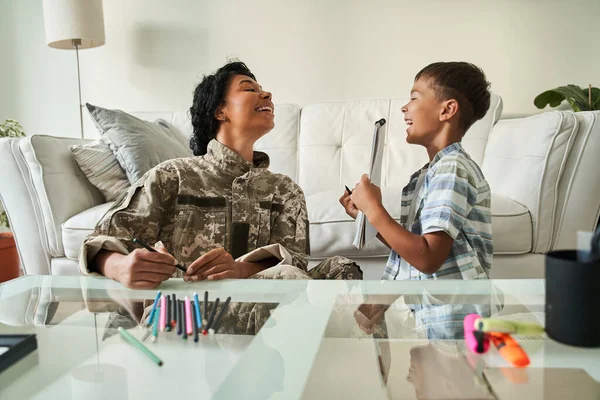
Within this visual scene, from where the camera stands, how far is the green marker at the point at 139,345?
629 millimetres

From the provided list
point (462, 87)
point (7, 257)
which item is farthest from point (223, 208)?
point (7, 257)

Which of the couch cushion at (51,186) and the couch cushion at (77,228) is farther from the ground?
the couch cushion at (51,186)

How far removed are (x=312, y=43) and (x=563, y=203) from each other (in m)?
1.63

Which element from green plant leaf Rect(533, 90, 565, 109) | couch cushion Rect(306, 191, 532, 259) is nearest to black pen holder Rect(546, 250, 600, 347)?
couch cushion Rect(306, 191, 532, 259)

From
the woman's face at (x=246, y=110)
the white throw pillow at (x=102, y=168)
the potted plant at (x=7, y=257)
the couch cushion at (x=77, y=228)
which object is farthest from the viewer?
the potted plant at (x=7, y=257)

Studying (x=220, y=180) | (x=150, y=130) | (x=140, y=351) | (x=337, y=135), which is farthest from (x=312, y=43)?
(x=140, y=351)

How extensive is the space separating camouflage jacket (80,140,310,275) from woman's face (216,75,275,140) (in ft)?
0.28

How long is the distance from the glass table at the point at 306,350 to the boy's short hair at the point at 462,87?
484mm

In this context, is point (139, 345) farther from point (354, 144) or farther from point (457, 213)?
point (354, 144)

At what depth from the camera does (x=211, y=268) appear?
0.96 metres

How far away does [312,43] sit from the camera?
3014 millimetres

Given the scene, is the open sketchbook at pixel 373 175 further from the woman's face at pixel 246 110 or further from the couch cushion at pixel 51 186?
the couch cushion at pixel 51 186

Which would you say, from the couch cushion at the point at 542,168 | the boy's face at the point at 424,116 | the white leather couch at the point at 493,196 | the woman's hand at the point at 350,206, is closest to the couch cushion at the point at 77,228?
the white leather couch at the point at 493,196

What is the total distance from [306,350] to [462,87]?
0.82 m
